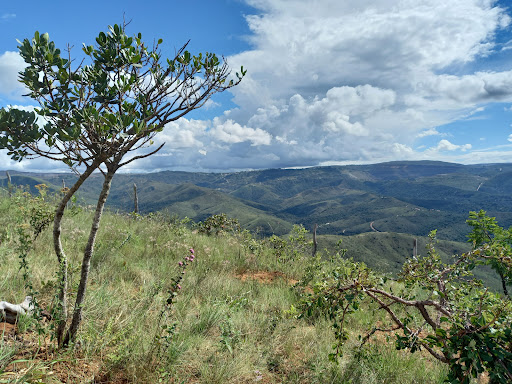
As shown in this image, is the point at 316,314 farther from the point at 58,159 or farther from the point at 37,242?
the point at 37,242

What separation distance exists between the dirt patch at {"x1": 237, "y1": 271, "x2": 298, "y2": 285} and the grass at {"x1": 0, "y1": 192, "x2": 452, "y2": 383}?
0.88m

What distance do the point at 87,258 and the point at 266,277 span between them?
5.98m

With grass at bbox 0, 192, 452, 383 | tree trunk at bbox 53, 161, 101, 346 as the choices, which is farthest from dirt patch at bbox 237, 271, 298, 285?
tree trunk at bbox 53, 161, 101, 346

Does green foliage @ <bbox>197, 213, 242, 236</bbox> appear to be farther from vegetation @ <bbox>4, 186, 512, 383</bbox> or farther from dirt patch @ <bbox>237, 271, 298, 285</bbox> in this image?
vegetation @ <bbox>4, 186, 512, 383</bbox>

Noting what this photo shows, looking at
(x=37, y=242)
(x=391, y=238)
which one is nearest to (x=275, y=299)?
(x=37, y=242)

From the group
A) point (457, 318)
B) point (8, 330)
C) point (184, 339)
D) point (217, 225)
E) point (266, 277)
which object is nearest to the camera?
point (457, 318)

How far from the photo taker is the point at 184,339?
362 centimetres

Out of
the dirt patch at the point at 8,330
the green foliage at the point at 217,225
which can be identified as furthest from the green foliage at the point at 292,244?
the dirt patch at the point at 8,330

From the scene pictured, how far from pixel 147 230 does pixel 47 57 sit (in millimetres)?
8755

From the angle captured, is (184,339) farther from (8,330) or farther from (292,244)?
(292,244)

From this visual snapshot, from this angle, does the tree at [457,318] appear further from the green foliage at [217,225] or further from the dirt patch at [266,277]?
the green foliage at [217,225]

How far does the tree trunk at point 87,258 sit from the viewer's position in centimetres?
288

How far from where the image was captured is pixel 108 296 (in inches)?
167

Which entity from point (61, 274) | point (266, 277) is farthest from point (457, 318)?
point (266, 277)
